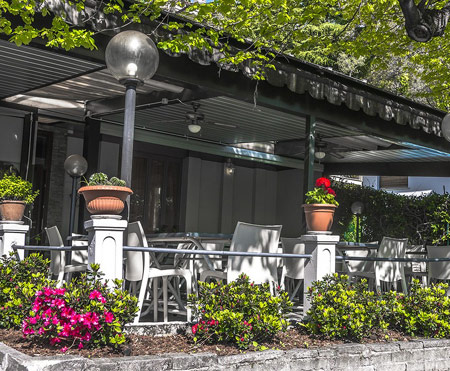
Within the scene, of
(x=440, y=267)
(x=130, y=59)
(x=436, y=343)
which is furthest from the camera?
(x=440, y=267)

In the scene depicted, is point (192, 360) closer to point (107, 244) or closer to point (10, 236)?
point (107, 244)

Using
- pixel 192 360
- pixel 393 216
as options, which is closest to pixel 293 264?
pixel 192 360

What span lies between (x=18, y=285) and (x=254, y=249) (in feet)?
6.57

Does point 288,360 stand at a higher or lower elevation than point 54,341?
lower

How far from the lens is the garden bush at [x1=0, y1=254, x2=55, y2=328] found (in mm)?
4230

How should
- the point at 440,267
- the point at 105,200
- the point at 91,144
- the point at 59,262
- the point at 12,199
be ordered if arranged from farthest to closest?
1. the point at 91,144
2. the point at 440,267
3. the point at 59,262
4. the point at 12,199
5. the point at 105,200

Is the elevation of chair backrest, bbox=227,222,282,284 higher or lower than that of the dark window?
lower

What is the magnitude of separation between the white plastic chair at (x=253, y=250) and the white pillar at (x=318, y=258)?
330 mm

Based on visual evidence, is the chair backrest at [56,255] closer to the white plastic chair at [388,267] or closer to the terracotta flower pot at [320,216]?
the terracotta flower pot at [320,216]

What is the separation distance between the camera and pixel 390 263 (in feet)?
22.7

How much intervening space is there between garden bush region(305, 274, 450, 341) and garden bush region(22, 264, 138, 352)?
5.42 ft

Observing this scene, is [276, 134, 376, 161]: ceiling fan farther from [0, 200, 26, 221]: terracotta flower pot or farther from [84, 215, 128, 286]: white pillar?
[84, 215, 128, 286]: white pillar

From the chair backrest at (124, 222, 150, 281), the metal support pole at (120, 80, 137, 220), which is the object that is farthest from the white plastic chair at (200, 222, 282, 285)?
the metal support pole at (120, 80, 137, 220)

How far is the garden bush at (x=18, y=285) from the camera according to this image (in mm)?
4230
